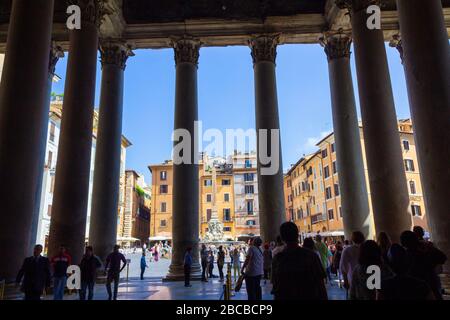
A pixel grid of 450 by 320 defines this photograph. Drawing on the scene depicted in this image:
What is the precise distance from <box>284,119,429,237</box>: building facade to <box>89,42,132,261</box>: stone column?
32345mm

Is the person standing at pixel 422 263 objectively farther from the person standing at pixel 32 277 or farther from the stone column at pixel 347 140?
the stone column at pixel 347 140

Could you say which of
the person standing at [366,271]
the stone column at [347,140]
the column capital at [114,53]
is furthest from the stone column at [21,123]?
the stone column at [347,140]

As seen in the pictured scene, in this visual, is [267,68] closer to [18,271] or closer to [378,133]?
[378,133]

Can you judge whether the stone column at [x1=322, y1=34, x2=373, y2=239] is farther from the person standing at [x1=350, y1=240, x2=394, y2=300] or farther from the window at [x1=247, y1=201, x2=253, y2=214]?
the window at [x1=247, y1=201, x2=253, y2=214]

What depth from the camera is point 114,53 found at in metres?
18.2

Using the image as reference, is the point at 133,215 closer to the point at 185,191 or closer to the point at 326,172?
the point at 326,172

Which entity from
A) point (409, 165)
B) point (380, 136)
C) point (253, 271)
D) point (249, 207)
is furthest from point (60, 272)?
point (249, 207)

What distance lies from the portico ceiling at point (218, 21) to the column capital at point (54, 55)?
325mm

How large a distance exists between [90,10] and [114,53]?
4.35 meters

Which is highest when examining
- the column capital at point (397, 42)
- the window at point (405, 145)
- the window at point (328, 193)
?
the window at point (405, 145)

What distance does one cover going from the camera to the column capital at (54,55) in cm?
1775

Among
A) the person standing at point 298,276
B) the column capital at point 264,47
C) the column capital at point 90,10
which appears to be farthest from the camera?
the column capital at point 264,47
